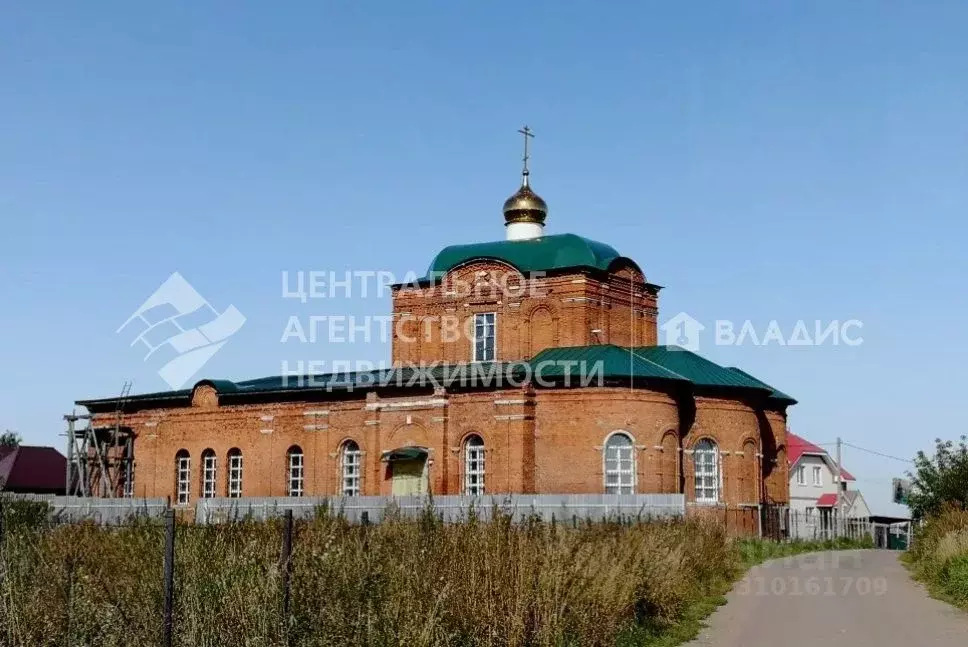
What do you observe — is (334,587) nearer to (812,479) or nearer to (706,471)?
(706,471)

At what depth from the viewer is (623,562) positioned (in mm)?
12891

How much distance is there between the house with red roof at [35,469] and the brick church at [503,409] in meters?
15.9

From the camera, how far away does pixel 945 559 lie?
65.0 ft

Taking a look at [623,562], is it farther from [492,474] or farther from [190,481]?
[190,481]

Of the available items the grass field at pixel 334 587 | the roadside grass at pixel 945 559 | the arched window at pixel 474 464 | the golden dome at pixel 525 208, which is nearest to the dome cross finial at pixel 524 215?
the golden dome at pixel 525 208

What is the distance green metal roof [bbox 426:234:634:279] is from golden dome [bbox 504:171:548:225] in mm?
1162

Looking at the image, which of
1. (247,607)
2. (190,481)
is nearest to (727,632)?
(247,607)

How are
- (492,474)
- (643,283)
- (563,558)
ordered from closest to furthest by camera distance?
(563,558) < (492,474) < (643,283)

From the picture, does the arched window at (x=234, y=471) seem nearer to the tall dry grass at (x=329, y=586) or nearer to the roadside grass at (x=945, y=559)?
the roadside grass at (x=945, y=559)

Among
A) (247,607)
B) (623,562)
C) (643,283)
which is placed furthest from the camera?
(643,283)

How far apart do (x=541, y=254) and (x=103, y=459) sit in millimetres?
17431

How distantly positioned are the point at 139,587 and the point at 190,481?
96.0ft

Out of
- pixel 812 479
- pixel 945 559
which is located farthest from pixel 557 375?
pixel 812 479

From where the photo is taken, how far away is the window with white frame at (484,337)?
35062mm
